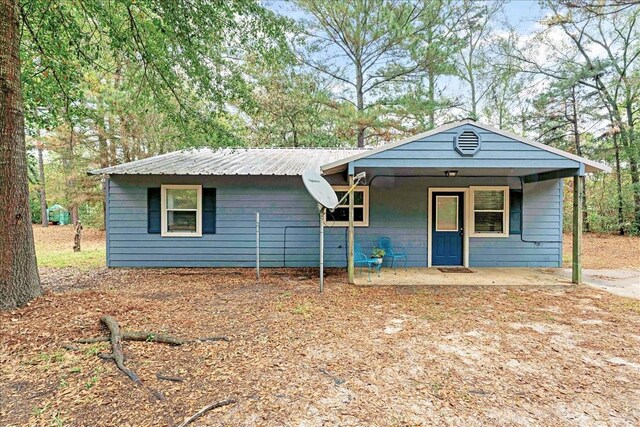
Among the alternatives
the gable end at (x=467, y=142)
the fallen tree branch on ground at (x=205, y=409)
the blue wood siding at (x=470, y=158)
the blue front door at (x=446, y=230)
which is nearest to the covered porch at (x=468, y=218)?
the blue front door at (x=446, y=230)

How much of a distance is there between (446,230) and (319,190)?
13.5 feet

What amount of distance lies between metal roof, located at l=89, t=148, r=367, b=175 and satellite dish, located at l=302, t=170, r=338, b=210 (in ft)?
6.26

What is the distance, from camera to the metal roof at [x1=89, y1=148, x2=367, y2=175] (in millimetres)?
7527

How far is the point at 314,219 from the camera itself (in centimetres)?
802

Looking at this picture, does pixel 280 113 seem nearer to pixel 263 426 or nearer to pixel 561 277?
pixel 561 277

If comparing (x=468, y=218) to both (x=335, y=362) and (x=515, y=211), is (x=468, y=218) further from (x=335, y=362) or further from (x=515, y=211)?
(x=335, y=362)

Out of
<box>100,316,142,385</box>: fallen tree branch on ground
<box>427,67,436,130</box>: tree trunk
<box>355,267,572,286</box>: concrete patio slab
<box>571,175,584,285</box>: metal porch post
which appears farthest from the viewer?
<box>427,67,436,130</box>: tree trunk

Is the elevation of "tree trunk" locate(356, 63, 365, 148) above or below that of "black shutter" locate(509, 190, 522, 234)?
above

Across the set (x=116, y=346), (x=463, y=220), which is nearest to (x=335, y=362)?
(x=116, y=346)

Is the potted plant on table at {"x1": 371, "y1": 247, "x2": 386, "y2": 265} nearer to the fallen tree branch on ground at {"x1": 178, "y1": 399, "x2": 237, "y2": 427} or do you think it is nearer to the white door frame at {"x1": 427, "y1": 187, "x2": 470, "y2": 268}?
the white door frame at {"x1": 427, "y1": 187, "x2": 470, "y2": 268}

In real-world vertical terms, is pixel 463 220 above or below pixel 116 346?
above

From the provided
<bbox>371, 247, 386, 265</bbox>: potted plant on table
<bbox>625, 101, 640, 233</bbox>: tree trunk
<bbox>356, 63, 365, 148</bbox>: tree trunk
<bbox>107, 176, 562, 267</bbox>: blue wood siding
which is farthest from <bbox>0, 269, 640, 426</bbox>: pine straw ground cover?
<bbox>625, 101, 640, 233</bbox>: tree trunk

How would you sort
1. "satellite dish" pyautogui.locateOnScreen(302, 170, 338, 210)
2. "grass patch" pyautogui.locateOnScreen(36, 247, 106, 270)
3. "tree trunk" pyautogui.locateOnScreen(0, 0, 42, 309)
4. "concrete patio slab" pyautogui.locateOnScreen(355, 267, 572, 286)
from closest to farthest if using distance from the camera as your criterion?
"tree trunk" pyautogui.locateOnScreen(0, 0, 42, 309) → "satellite dish" pyautogui.locateOnScreen(302, 170, 338, 210) → "concrete patio slab" pyautogui.locateOnScreen(355, 267, 572, 286) → "grass patch" pyautogui.locateOnScreen(36, 247, 106, 270)

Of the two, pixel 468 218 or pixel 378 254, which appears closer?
pixel 378 254
